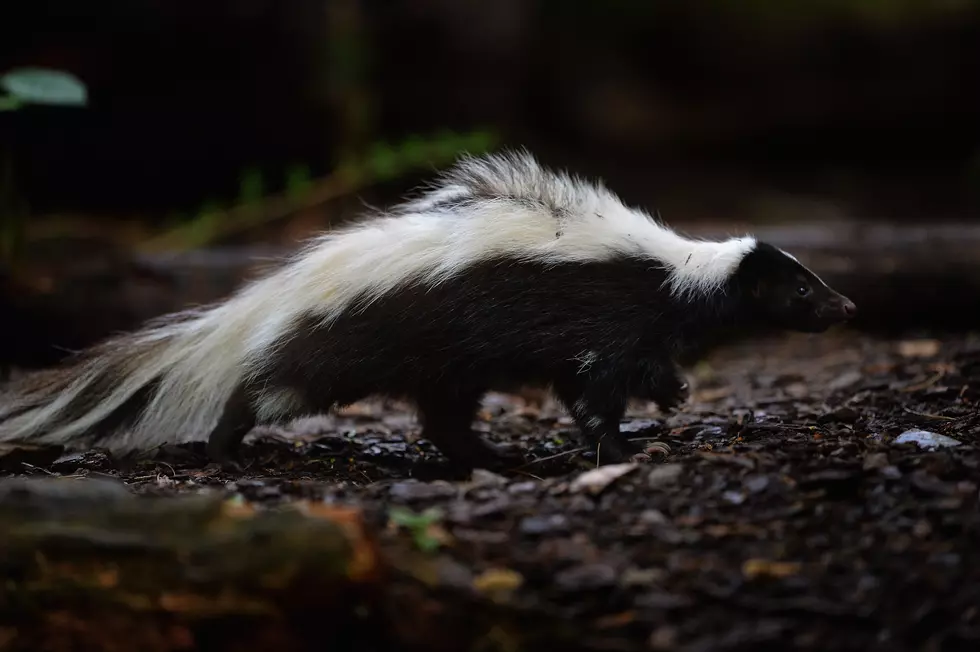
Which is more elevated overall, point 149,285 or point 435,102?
point 435,102

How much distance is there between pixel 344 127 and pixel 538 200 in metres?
7.32

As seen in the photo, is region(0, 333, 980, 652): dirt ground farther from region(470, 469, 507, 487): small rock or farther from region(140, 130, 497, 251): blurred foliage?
region(140, 130, 497, 251): blurred foliage

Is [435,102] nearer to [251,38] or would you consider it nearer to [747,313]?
[251,38]

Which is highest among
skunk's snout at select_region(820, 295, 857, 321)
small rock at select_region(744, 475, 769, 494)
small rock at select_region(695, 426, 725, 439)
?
skunk's snout at select_region(820, 295, 857, 321)

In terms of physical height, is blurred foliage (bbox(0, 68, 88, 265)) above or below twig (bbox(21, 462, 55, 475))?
above

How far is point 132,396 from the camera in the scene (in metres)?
5.07

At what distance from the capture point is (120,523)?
3096 mm

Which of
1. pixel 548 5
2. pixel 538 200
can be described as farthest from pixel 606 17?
pixel 538 200

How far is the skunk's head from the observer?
498 centimetres

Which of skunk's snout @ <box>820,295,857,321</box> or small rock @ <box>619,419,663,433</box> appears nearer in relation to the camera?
skunk's snout @ <box>820,295,857,321</box>

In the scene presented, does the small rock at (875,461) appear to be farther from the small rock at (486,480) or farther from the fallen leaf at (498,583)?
the fallen leaf at (498,583)

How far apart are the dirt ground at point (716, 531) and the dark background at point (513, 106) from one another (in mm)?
3983

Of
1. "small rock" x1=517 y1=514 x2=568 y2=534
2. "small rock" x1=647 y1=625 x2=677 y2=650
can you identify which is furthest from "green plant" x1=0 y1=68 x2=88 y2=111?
"small rock" x1=647 y1=625 x2=677 y2=650

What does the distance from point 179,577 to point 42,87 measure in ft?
13.2
